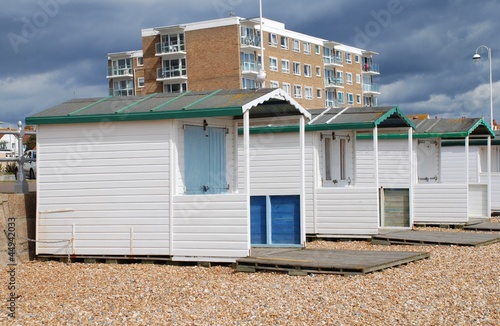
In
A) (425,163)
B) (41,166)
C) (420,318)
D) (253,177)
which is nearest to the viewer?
(420,318)

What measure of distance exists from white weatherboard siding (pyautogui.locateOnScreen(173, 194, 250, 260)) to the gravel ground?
1.14 feet

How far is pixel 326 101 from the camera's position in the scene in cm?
8225

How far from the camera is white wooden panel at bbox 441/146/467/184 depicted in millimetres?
23500

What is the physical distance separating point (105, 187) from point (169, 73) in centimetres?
5882

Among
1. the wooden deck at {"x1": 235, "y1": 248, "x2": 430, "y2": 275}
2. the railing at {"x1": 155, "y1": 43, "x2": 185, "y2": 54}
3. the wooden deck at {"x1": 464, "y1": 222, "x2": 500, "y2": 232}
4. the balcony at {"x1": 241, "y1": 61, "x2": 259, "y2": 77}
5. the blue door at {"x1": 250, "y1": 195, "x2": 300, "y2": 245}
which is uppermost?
the railing at {"x1": 155, "y1": 43, "x2": 185, "y2": 54}

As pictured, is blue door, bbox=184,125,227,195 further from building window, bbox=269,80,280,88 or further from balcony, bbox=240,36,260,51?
building window, bbox=269,80,280,88

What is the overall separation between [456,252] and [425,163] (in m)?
8.80

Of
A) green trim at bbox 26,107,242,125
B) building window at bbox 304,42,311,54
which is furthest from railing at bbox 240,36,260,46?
green trim at bbox 26,107,242,125

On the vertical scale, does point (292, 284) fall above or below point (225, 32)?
below

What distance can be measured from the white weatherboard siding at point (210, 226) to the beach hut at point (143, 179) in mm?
17

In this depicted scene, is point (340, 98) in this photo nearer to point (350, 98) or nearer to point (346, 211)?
point (350, 98)

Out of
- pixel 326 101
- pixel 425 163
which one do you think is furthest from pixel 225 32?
pixel 425 163

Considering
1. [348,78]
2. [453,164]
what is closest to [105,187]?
[453,164]

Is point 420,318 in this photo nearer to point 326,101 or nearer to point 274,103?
point 274,103
